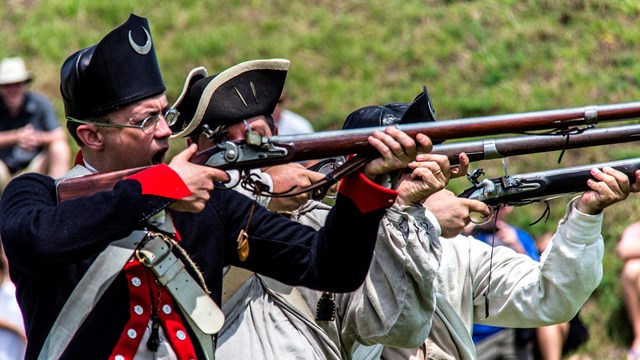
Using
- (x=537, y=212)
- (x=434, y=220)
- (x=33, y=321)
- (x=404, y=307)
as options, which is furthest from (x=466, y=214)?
(x=537, y=212)

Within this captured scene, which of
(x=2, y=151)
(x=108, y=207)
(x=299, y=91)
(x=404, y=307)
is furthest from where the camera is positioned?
(x=299, y=91)

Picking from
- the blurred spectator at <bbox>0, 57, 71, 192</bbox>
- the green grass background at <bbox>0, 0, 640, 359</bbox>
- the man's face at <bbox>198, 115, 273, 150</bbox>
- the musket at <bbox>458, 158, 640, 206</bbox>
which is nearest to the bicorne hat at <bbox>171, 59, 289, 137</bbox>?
Result: the man's face at <bbox>198, 115, 273, 150</bbox>

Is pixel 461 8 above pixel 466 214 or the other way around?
the other way around

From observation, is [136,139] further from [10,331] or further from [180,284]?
[10,331]

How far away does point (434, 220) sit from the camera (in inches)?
169

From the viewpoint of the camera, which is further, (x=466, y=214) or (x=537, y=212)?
(x=537, y=212)

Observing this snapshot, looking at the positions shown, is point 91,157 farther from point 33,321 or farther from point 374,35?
point 374,35

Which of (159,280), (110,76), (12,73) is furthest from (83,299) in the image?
(12,73)

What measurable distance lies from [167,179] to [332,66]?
308 inches

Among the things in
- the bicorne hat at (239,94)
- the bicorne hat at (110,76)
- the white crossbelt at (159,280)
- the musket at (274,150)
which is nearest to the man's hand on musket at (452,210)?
the musket at (274,150)

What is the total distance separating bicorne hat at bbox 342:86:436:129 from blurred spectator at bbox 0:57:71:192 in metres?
5.96

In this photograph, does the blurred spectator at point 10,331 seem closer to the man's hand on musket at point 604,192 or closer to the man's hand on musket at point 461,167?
the man's hand on musket at point 461,167

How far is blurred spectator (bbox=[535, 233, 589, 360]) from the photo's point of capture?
7445mm

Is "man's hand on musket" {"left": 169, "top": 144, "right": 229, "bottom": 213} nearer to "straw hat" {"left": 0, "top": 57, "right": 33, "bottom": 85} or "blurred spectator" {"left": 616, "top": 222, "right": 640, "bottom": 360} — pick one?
"blurred spectator" {"left": 616, "top": 222, "right": 640, "bottom": 360}
